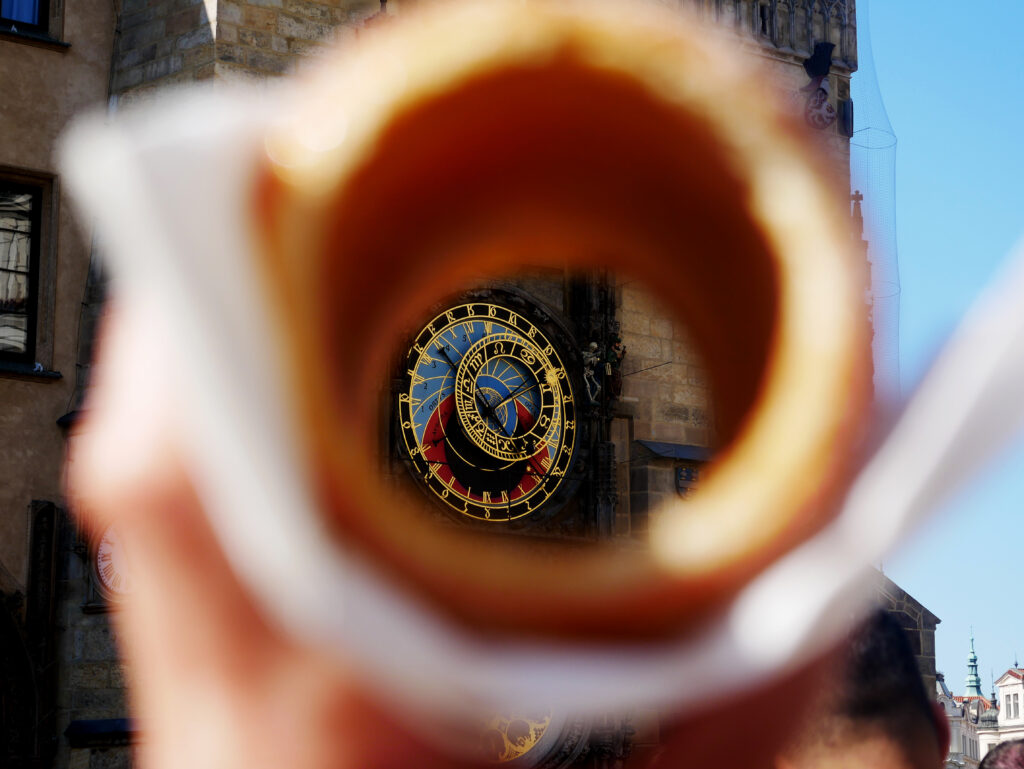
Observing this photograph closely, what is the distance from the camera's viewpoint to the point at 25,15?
10.5m

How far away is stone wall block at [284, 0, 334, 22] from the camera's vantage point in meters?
10.2

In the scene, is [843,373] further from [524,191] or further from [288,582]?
[288,582]

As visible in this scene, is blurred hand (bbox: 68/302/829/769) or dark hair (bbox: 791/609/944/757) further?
dark hair (bbox: 791/609/944/757)

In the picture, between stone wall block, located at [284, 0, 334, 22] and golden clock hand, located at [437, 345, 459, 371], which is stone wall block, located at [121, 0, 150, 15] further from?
golden clock hand, located at [437, 345, 459, 371]

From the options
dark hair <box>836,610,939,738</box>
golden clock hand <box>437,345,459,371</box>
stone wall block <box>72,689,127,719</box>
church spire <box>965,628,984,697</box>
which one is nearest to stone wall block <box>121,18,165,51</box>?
golden clock hand <box>437,345,459,371</box>

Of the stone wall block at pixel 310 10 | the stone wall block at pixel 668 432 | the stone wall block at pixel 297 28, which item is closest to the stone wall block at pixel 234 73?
the stone wall block at pixel 297 28

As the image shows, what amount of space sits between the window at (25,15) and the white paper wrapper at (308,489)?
900 centimetres

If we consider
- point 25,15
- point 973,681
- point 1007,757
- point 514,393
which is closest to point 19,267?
point 25,15

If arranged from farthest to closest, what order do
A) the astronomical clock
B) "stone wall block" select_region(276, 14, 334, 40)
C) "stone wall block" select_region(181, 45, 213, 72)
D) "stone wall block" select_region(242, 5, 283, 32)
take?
the astronomical clock
"stone wall block" select_region(276, 14, 334, 40)
"stone wall block" select_region(242, 5, 283, 32)
"stone wall block" select_region(181, 45, 213, 72)

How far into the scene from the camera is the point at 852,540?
1.98 meters

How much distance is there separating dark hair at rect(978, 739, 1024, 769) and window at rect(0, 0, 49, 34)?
8.75 m

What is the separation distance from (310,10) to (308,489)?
349 inches

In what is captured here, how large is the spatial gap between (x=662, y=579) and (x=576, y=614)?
13 centimetres

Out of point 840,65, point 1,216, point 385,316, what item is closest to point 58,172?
point 1,216
